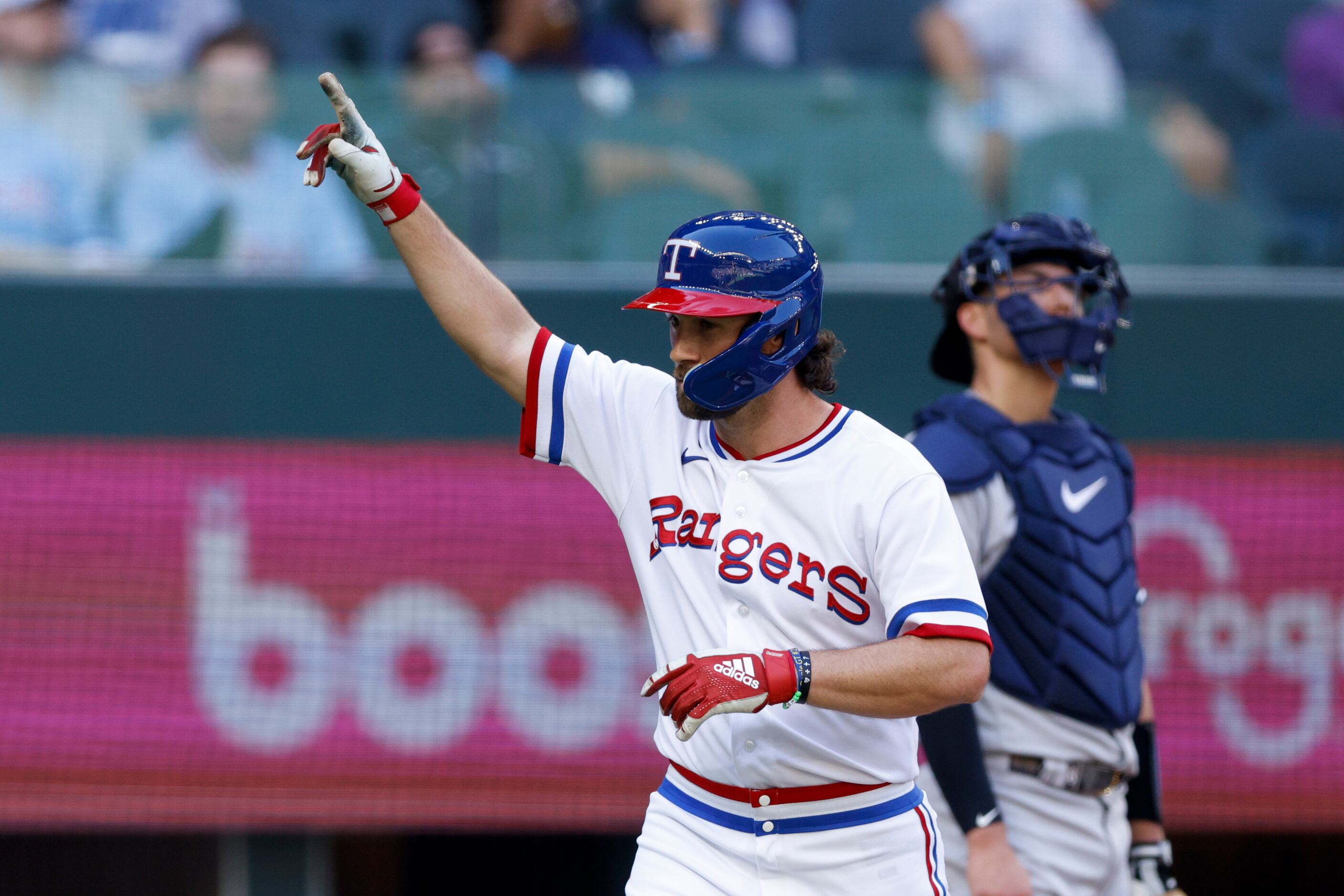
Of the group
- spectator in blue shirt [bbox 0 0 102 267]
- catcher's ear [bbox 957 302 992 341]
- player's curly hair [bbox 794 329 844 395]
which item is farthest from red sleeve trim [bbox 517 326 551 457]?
spectator in blue shirt [bbox 0 0 102 267]

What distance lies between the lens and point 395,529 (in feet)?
19.3

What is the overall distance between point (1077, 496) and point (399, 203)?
1.66 m

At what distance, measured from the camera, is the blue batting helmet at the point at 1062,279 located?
3.69 meters

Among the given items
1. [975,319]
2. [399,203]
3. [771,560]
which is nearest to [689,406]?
[771,560]

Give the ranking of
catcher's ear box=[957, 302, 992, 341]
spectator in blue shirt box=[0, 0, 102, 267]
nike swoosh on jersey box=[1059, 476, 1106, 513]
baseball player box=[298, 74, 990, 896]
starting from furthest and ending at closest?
spectator in blue shirt box=[0, 0, 102, 267], catcher's ear box=[957, 302, 992, 341], nike swoosh on jersey box=[1059, 476, 1106, 513], baseball player box=[298, 74, 990, 896]

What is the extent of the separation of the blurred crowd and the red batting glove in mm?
3874

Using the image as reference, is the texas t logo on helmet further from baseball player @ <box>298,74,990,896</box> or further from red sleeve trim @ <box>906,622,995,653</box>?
red sleeve trim @ <box>906,622,995,653</box>

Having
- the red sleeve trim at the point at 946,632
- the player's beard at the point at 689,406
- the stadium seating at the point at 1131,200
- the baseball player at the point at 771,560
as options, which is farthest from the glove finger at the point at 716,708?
the stadium seating at the point at 1131,200

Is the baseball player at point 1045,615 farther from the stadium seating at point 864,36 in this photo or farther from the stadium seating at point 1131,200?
the stadium seating at point 864,36

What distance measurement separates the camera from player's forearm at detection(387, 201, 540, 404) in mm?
3152

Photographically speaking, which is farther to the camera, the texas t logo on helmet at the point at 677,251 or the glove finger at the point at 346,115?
the glove finger at the point at 346,115

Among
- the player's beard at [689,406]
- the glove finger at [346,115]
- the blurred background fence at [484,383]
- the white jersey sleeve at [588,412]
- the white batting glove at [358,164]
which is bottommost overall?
the blurred background fence at [484,383]

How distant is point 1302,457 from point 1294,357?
1.47 ft

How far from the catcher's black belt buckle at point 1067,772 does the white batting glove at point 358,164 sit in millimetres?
1814
